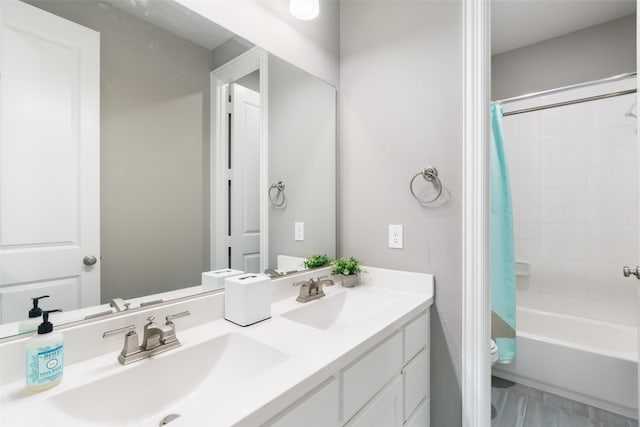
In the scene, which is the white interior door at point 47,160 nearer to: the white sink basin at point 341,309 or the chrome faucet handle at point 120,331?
the chrome faucet handle at point 120,331

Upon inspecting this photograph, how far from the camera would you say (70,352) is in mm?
706

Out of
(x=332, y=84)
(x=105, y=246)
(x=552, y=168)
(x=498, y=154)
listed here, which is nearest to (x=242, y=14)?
(x=332, y=84)

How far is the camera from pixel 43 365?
0.60m

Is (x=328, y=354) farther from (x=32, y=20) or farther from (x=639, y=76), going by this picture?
(x=639, y=76)

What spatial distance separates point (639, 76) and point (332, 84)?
129cm

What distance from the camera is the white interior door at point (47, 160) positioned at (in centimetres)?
67

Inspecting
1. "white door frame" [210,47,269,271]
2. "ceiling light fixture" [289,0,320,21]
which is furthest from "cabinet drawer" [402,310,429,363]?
"ceiling light fixture" [289,0,320,21]

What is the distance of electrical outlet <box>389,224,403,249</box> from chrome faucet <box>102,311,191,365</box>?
100 centimetres

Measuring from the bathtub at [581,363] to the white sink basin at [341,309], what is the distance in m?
1.42

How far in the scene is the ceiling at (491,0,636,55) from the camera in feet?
6.47

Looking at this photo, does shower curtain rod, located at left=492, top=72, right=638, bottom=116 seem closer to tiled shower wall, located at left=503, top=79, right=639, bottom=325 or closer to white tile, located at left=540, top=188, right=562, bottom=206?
tiled shower wall, located at left=503, top=79, right=639, bottom=325

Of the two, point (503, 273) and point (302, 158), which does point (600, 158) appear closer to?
point (503, 273)

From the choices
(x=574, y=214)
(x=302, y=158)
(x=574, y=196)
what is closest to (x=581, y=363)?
(x=574, y=214)

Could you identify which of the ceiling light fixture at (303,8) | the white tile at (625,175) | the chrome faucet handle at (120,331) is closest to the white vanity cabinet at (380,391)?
the chrome faucet handle at (120,331)
